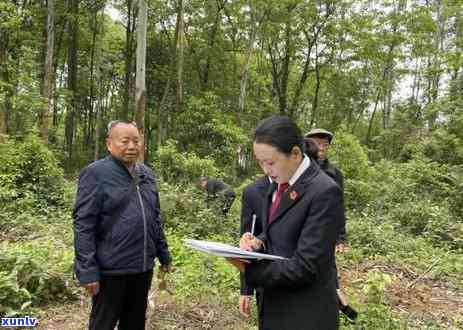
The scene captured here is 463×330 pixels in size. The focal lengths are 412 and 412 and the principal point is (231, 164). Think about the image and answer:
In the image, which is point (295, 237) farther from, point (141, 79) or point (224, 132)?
point (224, 132)

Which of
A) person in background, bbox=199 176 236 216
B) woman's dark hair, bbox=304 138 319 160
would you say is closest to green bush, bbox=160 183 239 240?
person in background, bbox=199 176 236 216

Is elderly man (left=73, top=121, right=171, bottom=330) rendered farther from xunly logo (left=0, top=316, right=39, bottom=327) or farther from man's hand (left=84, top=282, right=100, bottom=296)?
xunly logo (left=0, top=316, right=39, bottom=327)

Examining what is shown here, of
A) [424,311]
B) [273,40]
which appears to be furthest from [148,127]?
[424,311]

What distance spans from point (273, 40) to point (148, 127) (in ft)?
29.0

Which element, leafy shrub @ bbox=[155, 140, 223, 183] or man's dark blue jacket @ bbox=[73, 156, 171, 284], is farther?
leafy shrub @ bbox=[155, 140, 223, 183]

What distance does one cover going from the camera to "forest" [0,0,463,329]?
4617 mm

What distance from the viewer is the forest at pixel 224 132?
462 cm

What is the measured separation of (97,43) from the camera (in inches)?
917

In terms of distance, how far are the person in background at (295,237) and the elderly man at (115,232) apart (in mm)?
1203

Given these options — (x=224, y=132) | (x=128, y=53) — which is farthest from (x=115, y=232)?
(x=128, y=53)

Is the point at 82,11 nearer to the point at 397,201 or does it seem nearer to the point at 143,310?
the point at 397,201

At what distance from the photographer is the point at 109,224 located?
2.83 meters

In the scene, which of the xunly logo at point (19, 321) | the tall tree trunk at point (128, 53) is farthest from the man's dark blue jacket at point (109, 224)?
the tall tree trunk at point (128, 53)

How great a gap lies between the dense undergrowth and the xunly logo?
8cm
